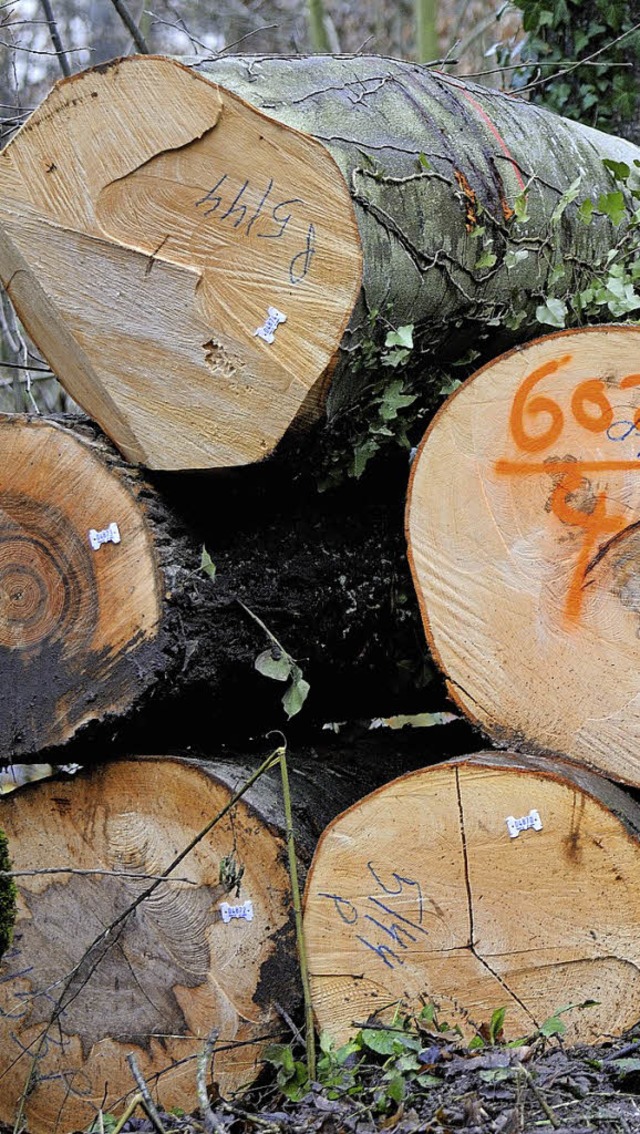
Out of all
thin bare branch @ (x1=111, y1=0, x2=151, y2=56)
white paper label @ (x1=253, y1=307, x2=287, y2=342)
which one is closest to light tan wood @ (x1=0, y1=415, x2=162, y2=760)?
white paper label @ (x1=253, y1=307, x2=287, y2=342)

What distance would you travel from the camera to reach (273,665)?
2.79m

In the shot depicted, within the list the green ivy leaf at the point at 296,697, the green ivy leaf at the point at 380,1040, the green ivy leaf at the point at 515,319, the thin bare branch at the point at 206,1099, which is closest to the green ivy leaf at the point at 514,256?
the green ivy leaf at the point at 515,319

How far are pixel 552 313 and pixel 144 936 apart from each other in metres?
1.81

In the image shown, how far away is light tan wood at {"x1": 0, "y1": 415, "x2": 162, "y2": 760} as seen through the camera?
8.59ft

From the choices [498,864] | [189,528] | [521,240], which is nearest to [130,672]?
[189,528]

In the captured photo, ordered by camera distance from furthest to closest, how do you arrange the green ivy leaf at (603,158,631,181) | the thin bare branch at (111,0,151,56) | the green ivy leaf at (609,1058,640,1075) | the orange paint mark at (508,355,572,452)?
1. the thin bare branch at (111,0,151,56)
2. the green ivy leaf at (603,158,631,181)
3. the orange paint mark at (508,355,572,452)
4. the green ivy leaf at (609,1058,640,1075)

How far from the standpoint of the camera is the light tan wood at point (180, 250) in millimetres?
2365

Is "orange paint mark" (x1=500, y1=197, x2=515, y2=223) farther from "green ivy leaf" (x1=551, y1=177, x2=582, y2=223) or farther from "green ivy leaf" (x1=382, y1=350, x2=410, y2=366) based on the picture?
"green ivy leaf" (x1=382, y1=350, x2=410, y2=366)

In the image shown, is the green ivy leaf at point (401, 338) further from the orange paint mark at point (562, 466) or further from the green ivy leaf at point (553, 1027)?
the green ivy leaf at point (553, 1027)

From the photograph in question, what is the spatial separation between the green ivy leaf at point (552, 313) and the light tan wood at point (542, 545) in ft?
1.71

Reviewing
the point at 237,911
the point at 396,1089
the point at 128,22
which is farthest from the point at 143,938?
the point at 128,22

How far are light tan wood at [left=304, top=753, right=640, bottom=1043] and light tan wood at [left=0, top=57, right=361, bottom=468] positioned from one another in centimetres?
84

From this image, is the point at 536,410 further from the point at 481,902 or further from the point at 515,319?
the point at 481,902

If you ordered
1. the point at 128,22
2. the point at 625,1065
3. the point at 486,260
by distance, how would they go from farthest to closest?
the point at 128,22
the point at 486,260
the point at 625,1065
